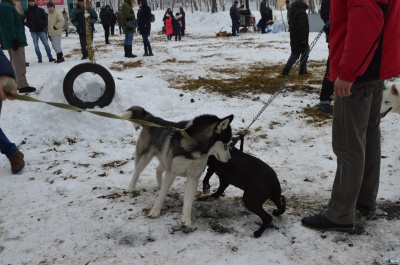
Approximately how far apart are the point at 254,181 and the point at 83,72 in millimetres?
3905

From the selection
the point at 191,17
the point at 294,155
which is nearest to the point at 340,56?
the point at 294,155

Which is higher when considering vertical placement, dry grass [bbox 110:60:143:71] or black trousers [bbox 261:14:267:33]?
black trousers [bbox 261:14:267:33]

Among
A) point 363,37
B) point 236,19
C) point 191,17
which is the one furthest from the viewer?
point 191,17

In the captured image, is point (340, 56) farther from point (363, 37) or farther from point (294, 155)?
point (294, 155)

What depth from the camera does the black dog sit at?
2.68m

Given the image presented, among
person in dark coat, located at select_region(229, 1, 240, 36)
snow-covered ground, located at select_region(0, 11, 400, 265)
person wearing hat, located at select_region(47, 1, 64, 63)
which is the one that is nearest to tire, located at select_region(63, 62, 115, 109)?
snow-covered ground, located at select_region(0, 11, 400, 265)

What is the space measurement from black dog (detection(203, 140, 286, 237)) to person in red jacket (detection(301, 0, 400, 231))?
359mm

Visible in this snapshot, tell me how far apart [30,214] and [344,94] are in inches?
116

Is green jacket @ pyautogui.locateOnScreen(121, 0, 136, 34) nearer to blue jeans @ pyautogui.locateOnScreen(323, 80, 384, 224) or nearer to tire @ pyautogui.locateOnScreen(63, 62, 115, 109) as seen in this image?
tire @ pyautogui.locateOnScreen(63, 62, 115, 109)

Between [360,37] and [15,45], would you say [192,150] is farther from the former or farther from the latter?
[15,45]

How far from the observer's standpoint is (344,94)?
224 cm

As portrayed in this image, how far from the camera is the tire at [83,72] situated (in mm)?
5395

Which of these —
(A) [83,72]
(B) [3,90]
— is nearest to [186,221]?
(B) [3,90]

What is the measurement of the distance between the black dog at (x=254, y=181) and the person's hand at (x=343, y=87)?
0.87 metres
